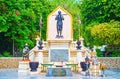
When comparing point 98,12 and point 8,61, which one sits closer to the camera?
point 8,61

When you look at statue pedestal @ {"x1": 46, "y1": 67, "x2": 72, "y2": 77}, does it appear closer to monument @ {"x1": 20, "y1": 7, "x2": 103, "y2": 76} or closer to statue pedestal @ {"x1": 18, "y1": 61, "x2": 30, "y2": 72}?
monument @ {"x1": 20, "y1": 7, "x2": 103, "y2": 76}

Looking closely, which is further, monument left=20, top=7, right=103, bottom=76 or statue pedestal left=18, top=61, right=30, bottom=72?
monument left=20, top=7, right=103, bottom=76

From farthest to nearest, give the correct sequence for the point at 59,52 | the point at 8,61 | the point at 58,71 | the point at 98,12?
the point at 98,12
the point at 8,61
the point at 59,52
the point at 58,71

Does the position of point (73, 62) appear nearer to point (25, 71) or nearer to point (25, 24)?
point (25, 71)

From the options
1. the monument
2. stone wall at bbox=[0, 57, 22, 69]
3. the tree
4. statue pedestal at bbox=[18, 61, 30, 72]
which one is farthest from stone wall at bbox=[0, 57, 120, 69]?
statue pedestal at bbox=[18, 61, 30, 72]

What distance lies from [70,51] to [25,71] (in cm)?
551

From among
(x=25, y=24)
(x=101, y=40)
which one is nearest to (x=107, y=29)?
(x=101, y=40)

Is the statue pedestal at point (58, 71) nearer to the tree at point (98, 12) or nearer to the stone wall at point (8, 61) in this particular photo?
the stone wall at point (8, 61)

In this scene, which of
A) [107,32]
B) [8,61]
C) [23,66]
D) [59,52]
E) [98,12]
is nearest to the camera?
[23,66]

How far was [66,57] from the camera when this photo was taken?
37781mm

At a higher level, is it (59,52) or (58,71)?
(59,52)

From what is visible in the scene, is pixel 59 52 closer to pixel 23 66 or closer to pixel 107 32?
pixel 23 66

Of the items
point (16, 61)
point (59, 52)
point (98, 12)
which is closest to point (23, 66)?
point (59, 52)

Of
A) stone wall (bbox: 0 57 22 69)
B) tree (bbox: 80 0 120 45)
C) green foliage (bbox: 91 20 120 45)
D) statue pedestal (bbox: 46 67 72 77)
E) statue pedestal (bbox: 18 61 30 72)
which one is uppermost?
tree (bbox: 80 0 120 45)
